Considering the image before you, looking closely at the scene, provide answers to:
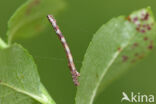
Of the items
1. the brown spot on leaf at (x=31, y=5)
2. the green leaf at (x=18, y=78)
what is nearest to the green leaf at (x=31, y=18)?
the brown spot on leaf at (x=31, y=5)

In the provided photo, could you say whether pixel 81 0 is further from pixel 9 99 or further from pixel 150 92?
pixel 9 99

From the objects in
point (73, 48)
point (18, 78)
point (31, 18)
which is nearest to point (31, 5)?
point (31, 18)

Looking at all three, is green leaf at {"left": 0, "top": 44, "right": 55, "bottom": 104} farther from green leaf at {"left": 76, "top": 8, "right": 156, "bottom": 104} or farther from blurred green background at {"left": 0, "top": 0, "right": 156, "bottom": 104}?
blurred green background at {"left": 0, "top": 0, "right": 156, "bottom": 104}

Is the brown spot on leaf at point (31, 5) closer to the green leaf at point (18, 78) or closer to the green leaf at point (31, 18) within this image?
the green leaf at point (31, 18)

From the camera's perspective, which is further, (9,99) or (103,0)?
(103,0)

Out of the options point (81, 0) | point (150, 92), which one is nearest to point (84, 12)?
point (81, 0)

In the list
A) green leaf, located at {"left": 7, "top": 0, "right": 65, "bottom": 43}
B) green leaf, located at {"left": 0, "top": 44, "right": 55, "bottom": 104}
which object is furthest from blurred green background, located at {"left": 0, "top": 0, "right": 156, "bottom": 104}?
green leaf, located at {"left": 0, "top": 44, "right": 55, "bottom": 104}
